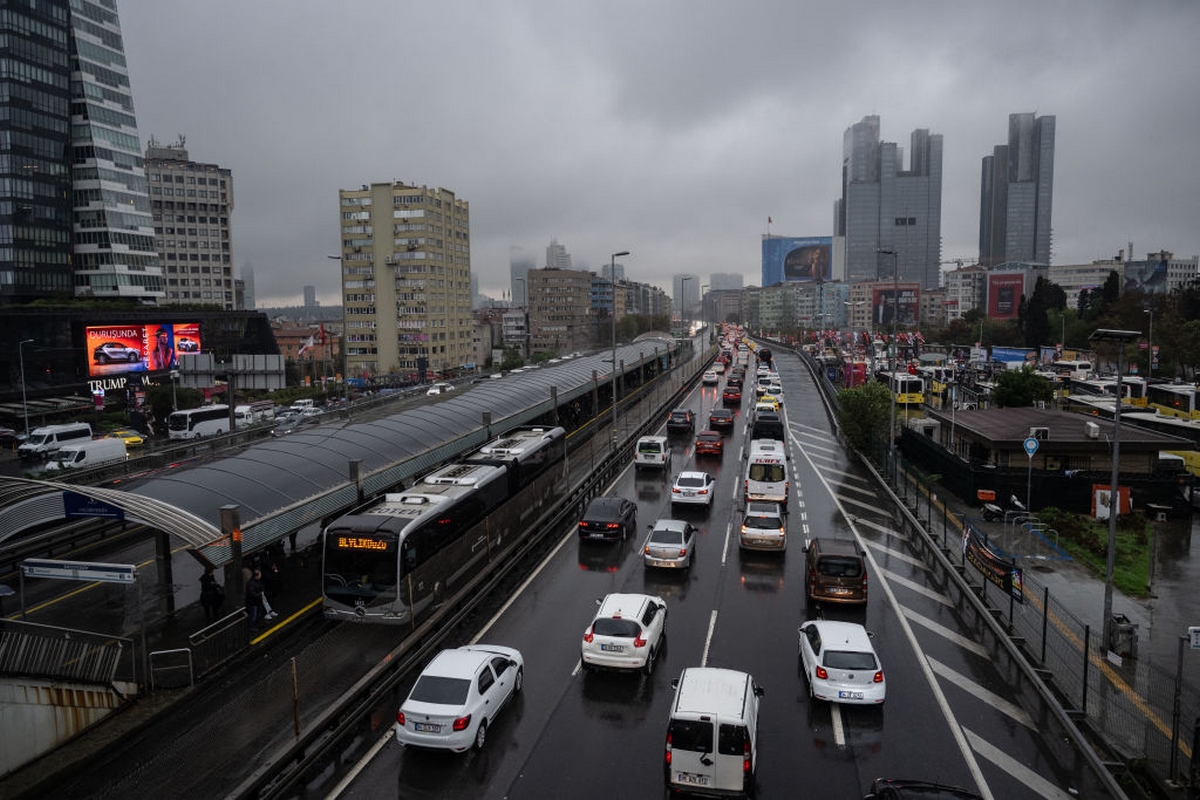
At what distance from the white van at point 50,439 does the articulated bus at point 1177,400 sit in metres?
64.0

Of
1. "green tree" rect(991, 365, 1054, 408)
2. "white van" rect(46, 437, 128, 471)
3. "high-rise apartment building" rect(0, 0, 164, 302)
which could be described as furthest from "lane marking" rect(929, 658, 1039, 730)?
"high-rise apartment building" rect(0, 0, 164, 302)

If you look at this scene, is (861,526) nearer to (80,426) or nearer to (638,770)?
(638,770)

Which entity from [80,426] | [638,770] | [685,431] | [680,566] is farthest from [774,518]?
[80,426]

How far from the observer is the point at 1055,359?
77312 millimetres

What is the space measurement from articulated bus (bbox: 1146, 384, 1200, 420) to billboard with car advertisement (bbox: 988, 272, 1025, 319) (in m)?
101

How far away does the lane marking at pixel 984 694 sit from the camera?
1341 cm

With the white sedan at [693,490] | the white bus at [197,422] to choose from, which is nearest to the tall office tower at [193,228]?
the white bus at [197,422]

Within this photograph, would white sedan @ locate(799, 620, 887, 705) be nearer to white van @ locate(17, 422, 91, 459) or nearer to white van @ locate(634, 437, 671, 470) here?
white van @ locate(634, 437, 671, 470)

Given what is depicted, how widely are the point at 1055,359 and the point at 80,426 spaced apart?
82426 mm

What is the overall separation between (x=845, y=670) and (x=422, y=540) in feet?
31.3

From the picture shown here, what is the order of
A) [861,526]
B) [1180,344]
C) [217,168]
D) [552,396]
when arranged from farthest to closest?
1. [217,168]
2. [1180,344]
3. [552,396]
4. [861,526]

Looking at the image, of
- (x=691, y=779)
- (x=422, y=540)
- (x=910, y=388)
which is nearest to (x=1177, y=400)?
(x=910, y=388)

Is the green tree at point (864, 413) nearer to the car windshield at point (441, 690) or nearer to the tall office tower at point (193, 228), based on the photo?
the car windshield at point (441, 690)

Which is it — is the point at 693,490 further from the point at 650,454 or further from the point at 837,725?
the point at 837,725
